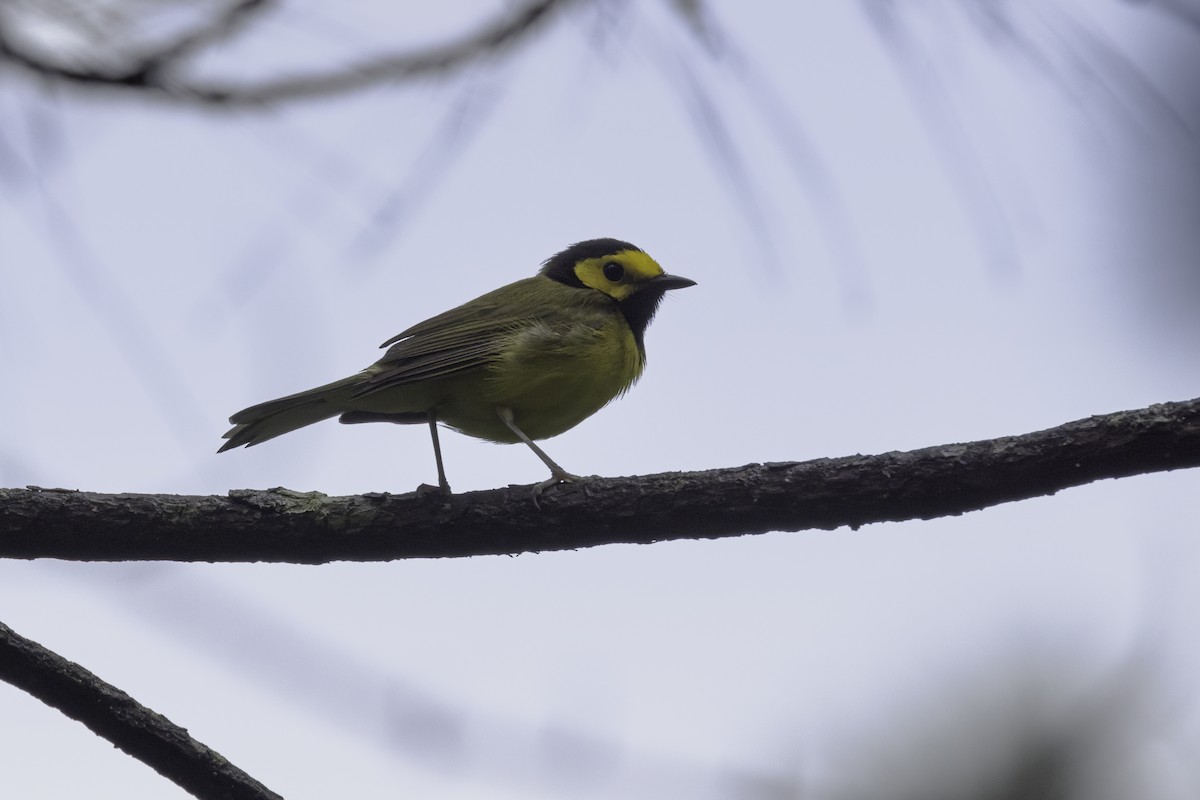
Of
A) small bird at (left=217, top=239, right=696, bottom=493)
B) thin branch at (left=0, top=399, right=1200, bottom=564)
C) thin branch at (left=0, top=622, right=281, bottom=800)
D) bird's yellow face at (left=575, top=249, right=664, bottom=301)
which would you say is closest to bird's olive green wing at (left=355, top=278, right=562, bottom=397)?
small bird at (left=217, top=239, right=696, bottom=493)

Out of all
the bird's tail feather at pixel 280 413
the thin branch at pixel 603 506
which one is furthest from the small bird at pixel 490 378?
the thin branch at pixel 603 506

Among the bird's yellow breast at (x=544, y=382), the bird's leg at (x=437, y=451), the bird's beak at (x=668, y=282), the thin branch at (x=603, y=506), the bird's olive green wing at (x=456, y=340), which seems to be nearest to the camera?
the thin branch at (x=603, y=506)

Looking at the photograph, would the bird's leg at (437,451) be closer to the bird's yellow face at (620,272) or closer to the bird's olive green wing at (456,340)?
the bird's olive green wing at (456,340)

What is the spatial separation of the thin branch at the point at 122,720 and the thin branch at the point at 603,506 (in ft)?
1.93

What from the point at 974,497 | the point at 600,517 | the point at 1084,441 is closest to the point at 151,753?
the point at 600,517

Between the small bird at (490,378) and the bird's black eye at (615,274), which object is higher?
the bird's black eye at (615,274)

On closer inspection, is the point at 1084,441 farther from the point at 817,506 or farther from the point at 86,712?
the point at 86,712

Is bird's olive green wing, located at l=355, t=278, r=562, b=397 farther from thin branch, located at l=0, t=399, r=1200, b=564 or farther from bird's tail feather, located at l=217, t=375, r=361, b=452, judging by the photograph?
thin branch, located at l=0, t=399, r=1200, b=564

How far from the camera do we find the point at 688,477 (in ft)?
12.2

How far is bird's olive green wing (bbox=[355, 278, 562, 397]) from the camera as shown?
205 inches

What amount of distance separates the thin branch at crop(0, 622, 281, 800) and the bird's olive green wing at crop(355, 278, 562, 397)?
214 centimetres

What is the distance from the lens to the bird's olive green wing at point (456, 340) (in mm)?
5211

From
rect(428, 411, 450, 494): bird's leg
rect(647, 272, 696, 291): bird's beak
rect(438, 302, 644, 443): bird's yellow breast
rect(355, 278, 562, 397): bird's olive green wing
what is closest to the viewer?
rect(428, 411, 450, 494): bird's leg

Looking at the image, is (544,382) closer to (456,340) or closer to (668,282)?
(456,340)
